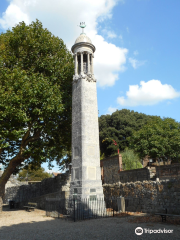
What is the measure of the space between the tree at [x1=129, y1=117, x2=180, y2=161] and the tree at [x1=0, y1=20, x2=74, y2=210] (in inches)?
437

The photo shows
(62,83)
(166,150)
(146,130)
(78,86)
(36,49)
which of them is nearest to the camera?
(78,86)

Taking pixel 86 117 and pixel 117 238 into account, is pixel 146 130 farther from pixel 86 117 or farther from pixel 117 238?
pixel 117 238

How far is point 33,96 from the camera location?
47.0ft

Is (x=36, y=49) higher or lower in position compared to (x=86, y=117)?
higher

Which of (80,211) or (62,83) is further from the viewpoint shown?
(62,83)

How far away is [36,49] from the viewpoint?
54.5ft

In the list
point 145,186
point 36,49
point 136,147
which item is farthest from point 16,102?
point 136,147

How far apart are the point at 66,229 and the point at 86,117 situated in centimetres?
717

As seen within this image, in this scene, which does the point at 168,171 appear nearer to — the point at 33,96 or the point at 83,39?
the point at 33,96

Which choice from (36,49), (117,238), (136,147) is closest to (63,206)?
(117,238)

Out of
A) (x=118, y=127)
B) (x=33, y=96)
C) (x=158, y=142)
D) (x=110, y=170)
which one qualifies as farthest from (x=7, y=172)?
(x=118, y=127)

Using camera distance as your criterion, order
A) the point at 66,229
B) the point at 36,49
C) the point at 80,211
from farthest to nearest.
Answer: the point at 36,49 < the point at 80,211 < the point at 66,229

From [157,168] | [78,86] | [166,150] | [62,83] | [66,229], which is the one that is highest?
[62,83]

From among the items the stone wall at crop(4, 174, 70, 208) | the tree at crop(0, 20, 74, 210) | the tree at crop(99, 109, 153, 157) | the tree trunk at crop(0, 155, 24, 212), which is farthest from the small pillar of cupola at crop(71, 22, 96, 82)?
the tree at crop(99, 109, 153, 157)
